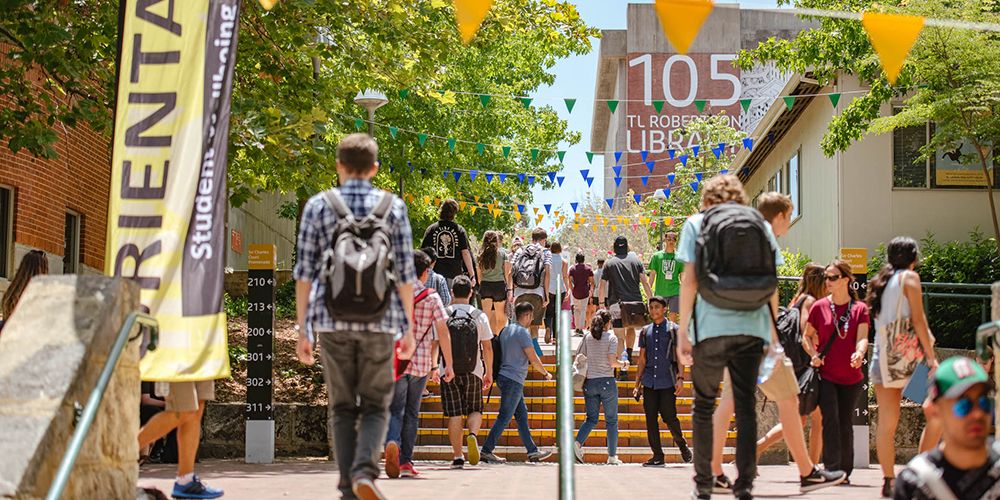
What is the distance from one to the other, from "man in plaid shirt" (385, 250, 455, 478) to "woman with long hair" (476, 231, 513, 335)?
210 inches

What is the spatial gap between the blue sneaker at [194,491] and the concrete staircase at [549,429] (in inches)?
258

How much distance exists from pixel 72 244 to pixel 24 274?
13.6 m

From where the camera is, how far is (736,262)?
739cm

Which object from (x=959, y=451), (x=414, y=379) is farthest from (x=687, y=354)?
(x=414, y=379)

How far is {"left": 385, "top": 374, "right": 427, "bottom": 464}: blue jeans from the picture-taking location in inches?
469

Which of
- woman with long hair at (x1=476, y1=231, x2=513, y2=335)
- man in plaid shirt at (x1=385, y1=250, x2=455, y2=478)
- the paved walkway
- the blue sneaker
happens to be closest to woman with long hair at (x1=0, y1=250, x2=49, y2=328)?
the blue sneaker

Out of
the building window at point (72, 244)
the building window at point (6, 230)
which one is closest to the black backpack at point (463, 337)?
the building window at point (6, 230)

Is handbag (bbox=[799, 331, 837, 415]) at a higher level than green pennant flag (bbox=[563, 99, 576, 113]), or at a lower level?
lower

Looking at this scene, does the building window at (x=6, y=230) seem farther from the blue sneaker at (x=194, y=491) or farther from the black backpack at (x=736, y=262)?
the black backpack at (x=736, y=262)

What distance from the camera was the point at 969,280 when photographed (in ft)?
73.3

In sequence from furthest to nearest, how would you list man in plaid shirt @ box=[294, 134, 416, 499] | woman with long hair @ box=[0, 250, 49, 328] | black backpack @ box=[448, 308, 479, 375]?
black backpack @ box=[448, 308, 479, 375] < woman with long hair @ box=[0, 250, 49, 328] < man in plaid shirt @ box=[294, 134, 416, 499]

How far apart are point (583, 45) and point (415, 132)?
975cm

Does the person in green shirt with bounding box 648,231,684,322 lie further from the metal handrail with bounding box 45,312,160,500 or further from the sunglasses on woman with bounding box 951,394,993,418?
the sunglasses on woman with bounding box 951,394,993,418

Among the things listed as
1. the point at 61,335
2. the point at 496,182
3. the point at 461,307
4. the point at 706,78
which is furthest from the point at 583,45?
the point at 706,78
